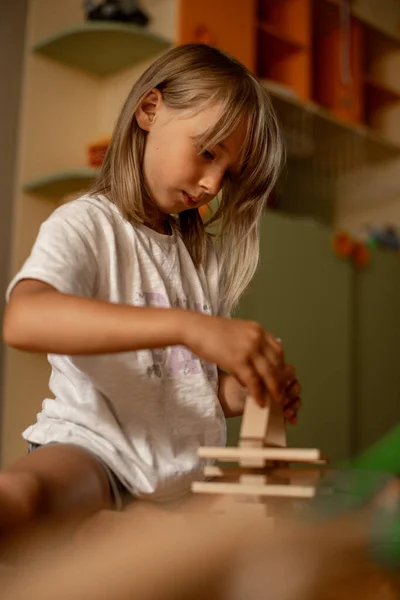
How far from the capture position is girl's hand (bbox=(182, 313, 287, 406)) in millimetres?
477

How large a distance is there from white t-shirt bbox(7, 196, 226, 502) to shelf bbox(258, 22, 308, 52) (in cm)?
134

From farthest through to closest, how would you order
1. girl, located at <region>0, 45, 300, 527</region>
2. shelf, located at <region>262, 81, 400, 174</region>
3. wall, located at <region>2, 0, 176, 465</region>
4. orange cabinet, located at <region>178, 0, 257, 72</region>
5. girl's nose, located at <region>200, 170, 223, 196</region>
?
shelf, located at <region>262, 81, 400, 174</region> → orange cabinet, located at <region>178, 0, 257, 72</region> → wall, located at <region>2, 0, 176, 465</region> → girl's nose, located at <region>200, 170, 223, 196</region> → girl, located at <region>0, 45, 300, 527</region>

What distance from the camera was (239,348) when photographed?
0.48 m

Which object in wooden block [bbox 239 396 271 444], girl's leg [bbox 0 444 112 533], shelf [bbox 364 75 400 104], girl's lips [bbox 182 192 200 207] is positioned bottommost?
girl's leg [bbox 0 444 112 533]

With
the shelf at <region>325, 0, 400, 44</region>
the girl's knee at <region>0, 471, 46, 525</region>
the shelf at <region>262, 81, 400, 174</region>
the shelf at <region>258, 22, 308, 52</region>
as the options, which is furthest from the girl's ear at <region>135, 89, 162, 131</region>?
the shelf at <region>325, 0, 400, 44</region>

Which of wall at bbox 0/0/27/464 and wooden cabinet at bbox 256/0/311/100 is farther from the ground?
wooden cabinet at bbox 256/0/311/100

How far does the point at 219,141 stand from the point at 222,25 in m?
1.13

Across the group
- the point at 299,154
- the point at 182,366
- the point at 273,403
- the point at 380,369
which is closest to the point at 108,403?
the point at 182,366

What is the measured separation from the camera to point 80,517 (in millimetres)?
398

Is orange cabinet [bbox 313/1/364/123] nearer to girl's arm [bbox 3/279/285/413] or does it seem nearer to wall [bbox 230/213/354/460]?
wall [bbox 230/213/354/460]

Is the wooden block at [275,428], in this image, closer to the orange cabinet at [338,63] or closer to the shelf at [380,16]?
the orange cabinet at [338,63]

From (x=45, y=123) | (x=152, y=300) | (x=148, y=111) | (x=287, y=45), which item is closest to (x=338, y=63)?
(x=287, y=45)

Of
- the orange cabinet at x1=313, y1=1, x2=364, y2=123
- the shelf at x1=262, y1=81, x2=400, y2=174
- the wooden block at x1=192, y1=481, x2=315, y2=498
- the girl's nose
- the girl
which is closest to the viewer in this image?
the wooden block at x1=192, y1=481, x2=315, y2=498

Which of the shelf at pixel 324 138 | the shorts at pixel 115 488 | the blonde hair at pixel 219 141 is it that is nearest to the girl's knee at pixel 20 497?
the shorts at pixel 115 488
